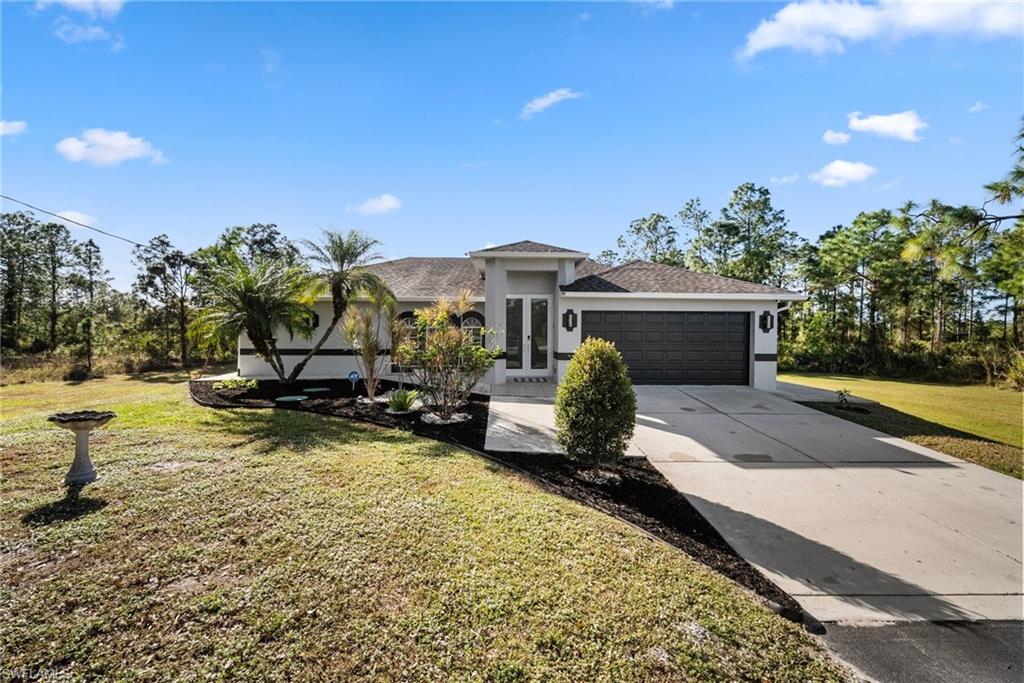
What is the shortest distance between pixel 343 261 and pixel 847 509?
1214 cm

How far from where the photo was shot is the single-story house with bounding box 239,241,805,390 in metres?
13.4

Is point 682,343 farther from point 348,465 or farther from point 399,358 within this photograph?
point 348,465

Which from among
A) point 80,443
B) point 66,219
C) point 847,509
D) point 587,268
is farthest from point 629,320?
point 66,219

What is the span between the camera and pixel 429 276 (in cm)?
1734

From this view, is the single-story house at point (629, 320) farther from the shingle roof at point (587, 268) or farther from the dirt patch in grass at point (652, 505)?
the dirt patch in grass at point (652, 505)

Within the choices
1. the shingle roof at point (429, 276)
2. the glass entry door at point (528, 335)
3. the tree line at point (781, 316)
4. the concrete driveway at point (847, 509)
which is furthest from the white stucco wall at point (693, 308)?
the tree line at point (781, 316)

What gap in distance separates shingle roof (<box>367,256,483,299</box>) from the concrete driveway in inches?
295

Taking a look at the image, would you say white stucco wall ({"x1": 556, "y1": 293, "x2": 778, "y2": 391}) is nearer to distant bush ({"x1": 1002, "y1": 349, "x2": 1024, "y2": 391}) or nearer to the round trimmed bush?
the round trimmed bush

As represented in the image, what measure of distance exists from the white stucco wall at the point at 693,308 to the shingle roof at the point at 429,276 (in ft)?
12.3

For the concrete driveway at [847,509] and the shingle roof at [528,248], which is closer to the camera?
the concrete driveway at [847,509]

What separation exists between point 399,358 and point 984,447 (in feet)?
37.2

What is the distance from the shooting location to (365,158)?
15125mm

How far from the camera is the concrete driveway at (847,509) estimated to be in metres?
3.47

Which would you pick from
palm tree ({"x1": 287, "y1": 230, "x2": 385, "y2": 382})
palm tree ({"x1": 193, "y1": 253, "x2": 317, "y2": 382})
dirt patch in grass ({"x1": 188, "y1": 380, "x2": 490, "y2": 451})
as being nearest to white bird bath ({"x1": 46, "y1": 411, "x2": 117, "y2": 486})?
dirt patch in grass ({"x1": 188, "y1": 380, "x2": 490, "y2": 451})
